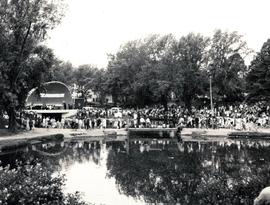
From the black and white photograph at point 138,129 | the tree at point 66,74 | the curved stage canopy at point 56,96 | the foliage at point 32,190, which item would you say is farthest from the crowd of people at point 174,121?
the tree at point 66,74

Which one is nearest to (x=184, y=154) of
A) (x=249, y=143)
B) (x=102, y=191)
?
(x=249, y=143)

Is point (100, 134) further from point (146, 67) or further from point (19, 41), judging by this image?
point (146, 67)

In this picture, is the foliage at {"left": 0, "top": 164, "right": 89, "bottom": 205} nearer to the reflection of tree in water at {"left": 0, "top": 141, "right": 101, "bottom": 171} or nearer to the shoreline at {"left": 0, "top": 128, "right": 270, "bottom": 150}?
the reflection of tree in water at {"left": 0, "top": 141, "right": 101, "bottom": 171}

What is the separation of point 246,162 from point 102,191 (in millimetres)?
10312

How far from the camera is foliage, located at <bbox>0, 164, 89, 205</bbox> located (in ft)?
43.6

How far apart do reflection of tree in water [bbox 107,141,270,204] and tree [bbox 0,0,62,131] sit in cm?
1222

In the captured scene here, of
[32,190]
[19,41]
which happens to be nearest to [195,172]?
[32,190]

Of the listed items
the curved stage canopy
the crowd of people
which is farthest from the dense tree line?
the curved stage canopy

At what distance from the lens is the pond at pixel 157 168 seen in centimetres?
1562

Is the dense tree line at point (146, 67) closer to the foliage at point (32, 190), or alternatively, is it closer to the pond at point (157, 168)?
the pond at point (157, 168)

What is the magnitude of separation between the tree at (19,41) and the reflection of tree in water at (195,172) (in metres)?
12.2

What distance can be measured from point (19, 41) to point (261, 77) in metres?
34.7

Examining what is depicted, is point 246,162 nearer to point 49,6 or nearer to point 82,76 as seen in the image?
point 49,6

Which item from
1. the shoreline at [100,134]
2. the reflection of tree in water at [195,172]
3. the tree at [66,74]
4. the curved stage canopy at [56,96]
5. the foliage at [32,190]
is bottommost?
the reflection of tree in water at [195,172]
